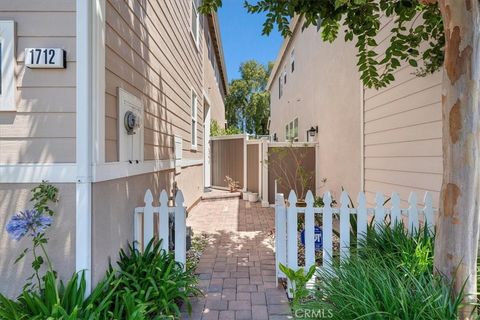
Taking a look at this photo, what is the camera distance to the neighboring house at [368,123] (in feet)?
11.9

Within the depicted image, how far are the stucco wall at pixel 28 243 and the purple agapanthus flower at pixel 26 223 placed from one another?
12cm

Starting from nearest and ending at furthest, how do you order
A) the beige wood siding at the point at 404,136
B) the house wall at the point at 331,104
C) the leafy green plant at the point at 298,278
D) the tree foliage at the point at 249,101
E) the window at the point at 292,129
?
the leafy green plant at the point at 298,278 < the beige wood siding at the point at 404,136 < the house wall at the point at 331,104 < the window at the point at 292,129 < the tree foliage at the point at 249,101

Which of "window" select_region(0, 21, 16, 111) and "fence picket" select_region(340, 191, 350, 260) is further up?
"window" select_region(0, 21, 16, 111)

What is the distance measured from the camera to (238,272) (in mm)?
3646

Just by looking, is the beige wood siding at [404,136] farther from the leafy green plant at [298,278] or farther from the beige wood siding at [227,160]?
the beige wood siding at [227,160]

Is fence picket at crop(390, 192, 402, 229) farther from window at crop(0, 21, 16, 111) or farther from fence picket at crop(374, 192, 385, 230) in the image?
window at crop(0, 21, 16, 111)

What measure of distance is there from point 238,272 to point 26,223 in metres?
2.34

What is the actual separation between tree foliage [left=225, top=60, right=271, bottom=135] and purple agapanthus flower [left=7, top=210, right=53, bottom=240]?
101 ft

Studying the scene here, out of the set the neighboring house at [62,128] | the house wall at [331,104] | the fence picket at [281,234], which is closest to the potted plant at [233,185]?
the house wall at [331,104]

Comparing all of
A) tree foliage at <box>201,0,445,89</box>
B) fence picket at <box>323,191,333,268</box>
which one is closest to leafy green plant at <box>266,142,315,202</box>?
tree foliage at <box>201,0,445,89</box>

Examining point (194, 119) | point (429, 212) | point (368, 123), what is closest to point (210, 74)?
point (194, 119)

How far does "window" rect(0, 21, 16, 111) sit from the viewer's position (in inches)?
87.0

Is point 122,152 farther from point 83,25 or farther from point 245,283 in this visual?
point 245,283

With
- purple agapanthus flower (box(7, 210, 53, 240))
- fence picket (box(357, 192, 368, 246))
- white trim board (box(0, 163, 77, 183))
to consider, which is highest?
white trim board (box(0, 163, 77, 183))
